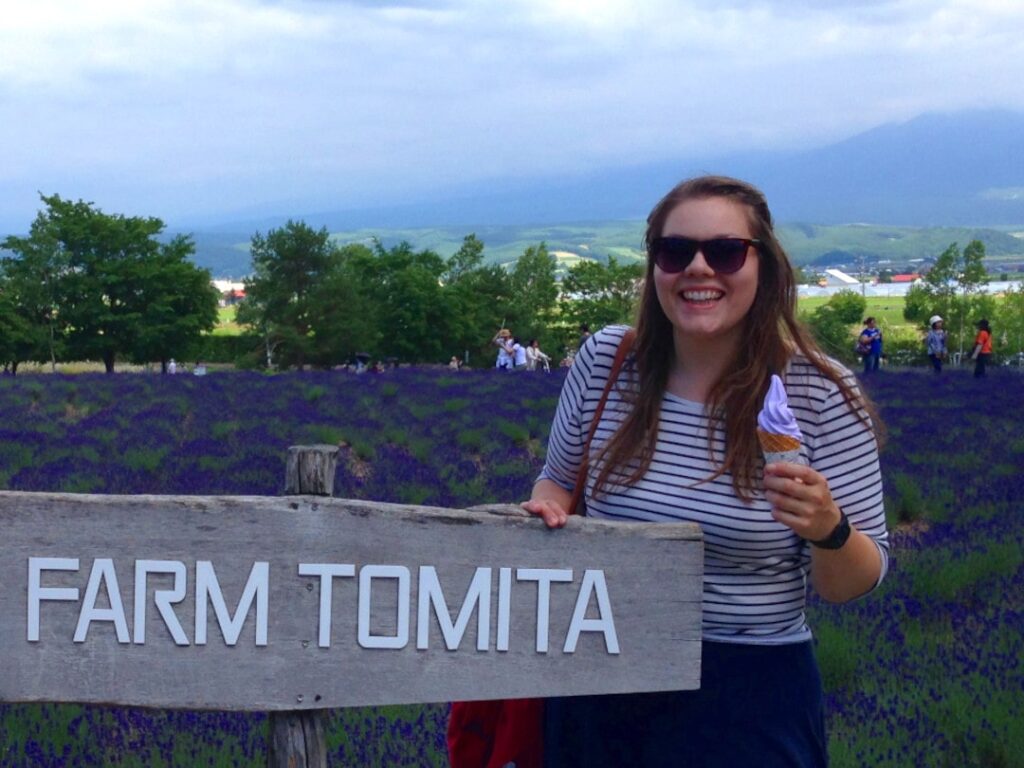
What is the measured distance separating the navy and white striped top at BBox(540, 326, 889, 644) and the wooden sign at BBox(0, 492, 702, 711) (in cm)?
6

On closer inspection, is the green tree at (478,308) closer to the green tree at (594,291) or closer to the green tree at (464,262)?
the green tree at (464,262)

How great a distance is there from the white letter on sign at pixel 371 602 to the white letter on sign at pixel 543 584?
21 centimetres

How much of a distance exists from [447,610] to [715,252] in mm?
811

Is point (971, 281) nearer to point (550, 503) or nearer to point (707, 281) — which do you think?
point (707, 281)

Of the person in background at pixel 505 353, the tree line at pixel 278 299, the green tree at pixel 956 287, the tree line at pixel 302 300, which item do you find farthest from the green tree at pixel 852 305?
the person in background at pixel 505 353

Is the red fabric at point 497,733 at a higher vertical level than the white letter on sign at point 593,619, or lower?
lower

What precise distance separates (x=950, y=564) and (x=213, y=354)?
220ft

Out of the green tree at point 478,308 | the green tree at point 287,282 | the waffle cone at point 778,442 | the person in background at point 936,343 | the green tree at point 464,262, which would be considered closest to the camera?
the waffle cone at point 778,442

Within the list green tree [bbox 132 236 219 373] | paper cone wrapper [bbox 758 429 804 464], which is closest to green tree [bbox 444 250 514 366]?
green tree [bbox 132 236 219 373]

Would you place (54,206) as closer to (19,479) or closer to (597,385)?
(19,479)

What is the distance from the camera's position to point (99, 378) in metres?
16.3

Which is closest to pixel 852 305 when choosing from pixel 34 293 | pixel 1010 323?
pixel 1010 323

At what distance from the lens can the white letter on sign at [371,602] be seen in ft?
7.35

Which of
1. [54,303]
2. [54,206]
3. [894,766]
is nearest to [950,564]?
[894,766]
